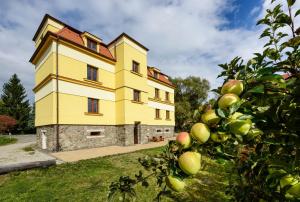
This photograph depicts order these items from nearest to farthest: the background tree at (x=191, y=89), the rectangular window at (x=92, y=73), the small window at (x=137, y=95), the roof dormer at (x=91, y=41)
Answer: the rectangular window at (x=92, y=73), the roof dormer at (x=91, y=41), the small window at (x=137, y=95), the background tree at (x=191, y=89)

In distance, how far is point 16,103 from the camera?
148 feet

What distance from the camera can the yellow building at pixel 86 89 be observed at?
43.8ft

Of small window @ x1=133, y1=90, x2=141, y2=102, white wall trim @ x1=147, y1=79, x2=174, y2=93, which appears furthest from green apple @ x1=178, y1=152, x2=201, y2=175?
white wall trim @ x1=147, y1=79, x2=174, y2=93

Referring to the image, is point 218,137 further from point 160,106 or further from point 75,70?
point 160,106

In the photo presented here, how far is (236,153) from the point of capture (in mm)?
930

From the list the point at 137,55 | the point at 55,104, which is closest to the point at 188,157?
the point at 55,104

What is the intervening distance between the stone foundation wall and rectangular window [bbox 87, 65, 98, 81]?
380cm

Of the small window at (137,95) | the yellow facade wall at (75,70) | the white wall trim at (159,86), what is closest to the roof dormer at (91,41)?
the yellow facade wall at (75,70)

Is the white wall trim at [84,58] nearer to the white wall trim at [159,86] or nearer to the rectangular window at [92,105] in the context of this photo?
the rectangular window at [92,105]

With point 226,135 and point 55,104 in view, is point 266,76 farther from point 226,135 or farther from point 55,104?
point 55,104

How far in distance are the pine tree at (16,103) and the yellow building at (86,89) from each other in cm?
3137

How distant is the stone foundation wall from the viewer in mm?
13164

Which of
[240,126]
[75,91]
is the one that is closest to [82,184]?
[240,126]

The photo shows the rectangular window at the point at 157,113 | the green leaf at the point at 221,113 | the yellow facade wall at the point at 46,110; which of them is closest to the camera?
the green leaf at the point at 221,113
